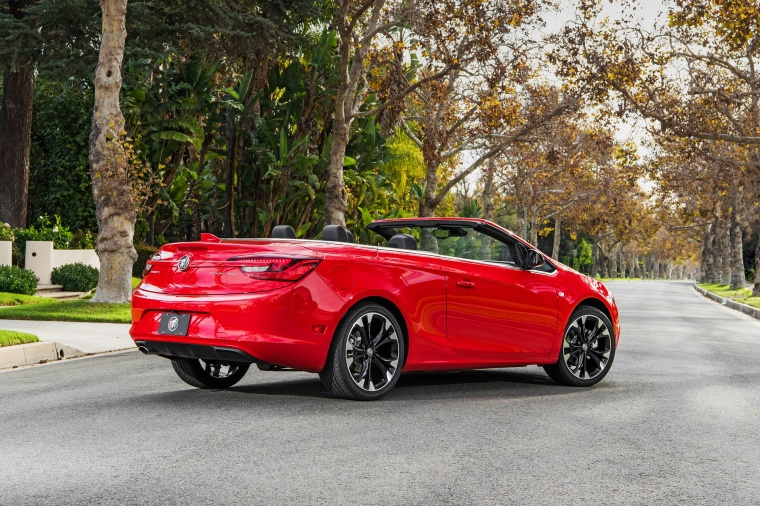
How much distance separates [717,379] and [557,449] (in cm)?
503

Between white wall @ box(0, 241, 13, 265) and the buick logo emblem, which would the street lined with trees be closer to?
white wall @ box(0, 241, 13, 265)

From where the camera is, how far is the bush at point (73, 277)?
23.8 m

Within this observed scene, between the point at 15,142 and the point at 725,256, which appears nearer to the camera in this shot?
the point at 15,142

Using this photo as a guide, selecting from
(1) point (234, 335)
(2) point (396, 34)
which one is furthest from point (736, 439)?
(2) point (396, 34)

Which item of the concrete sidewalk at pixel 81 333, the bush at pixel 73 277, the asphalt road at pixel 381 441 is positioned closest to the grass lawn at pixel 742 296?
the bush at pixel 73 277

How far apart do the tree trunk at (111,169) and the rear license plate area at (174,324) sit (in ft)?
38.5

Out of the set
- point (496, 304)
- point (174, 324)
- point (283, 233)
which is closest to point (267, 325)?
point (174, 324)

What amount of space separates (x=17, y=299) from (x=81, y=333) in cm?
636

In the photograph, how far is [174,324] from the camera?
7.75 meters

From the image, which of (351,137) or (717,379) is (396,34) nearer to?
(351,137)

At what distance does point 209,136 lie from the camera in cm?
3109

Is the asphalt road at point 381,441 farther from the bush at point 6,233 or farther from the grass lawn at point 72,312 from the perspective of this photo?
the bush at point 6,233

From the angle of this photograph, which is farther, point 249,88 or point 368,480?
point 249,88

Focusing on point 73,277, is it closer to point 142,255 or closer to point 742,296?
point 142,255
